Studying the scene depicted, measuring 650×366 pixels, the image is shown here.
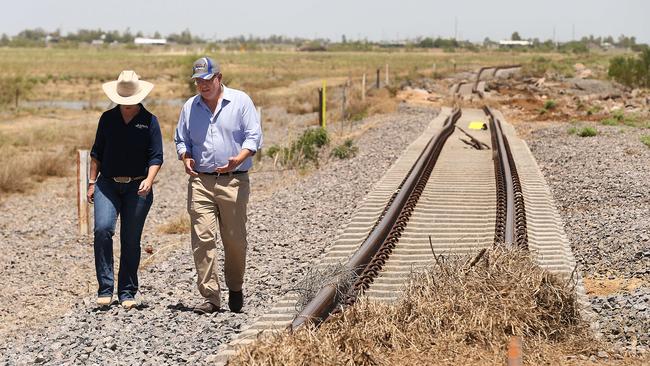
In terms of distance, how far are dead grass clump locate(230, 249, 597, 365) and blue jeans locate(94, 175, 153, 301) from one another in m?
2.43

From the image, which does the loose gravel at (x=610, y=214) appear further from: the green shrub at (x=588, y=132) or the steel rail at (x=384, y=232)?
the steel rail at (x=384, y=232)

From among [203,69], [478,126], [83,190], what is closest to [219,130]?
[203,69]

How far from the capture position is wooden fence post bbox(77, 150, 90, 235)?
13984 millimetres

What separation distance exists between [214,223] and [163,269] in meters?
2.85

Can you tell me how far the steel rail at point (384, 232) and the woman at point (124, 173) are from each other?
1765 millimetres

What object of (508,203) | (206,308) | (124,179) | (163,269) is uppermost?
(124,179)

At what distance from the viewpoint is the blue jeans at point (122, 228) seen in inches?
320

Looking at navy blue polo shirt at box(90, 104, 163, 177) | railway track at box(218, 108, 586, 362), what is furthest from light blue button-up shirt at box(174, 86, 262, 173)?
railway track at box(218, 108, 586, 362)

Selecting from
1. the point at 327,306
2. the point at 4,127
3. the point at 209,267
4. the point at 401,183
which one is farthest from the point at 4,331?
the point at 4,127

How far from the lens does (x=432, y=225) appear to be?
11.7 meters

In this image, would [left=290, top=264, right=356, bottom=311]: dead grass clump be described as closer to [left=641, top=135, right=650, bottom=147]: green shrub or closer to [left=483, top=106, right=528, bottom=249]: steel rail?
[left=483, top=106, right=528, bottom=249]: steel rail

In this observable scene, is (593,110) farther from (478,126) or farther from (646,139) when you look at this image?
(646,139)

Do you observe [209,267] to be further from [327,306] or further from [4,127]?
[4,127]

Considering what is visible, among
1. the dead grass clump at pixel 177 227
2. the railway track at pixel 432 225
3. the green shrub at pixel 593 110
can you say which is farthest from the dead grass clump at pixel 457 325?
the green shrub at pixel 593 110
